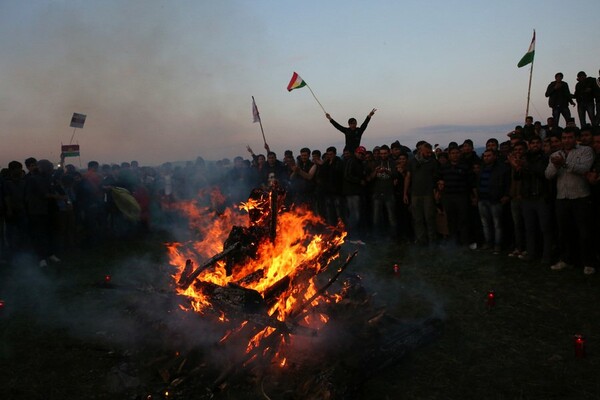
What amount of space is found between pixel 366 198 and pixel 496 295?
6659mm

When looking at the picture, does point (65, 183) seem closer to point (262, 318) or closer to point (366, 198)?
point (366, 198)

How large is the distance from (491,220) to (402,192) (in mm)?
2813

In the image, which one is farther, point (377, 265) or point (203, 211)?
point (203, 211)

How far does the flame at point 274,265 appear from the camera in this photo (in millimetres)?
6027

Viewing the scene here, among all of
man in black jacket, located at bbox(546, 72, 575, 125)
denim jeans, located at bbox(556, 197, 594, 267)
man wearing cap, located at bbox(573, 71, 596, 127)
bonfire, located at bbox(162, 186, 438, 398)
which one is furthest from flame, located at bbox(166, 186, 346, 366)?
man wearing cap, located at bbox(573, 71, 596, 127)

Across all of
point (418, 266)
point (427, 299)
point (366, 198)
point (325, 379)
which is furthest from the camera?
point (366, 198)

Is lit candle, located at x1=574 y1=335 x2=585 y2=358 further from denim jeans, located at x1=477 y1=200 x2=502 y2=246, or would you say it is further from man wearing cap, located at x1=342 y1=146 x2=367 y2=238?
man wearing cap, located at x1=342 y1=146 x2=367 y2=238

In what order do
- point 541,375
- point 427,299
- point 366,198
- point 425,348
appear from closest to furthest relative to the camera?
point 541,375
point 425,348
point 427,299
point 366,198

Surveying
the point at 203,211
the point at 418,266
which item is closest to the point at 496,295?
the point at 418,266

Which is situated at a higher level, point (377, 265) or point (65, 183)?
point (65, 183)

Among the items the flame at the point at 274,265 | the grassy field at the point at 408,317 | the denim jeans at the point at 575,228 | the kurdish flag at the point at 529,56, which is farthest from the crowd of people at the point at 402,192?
the kurdish flag at the point at 529,56

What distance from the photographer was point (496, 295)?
320 inches

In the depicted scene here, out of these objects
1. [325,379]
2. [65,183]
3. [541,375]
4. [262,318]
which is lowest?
[541,375]

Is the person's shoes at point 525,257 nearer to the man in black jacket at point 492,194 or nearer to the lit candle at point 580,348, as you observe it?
the man in black jacket at point 492,194
